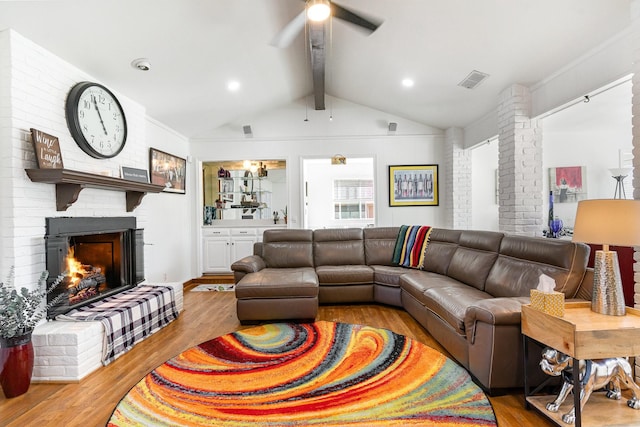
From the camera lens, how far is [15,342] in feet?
6.70

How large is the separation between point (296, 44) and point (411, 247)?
115 inches

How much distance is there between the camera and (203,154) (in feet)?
19.1

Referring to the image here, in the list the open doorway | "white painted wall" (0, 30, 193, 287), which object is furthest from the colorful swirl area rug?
the open doorway

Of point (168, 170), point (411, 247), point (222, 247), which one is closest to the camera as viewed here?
point (411, 247)

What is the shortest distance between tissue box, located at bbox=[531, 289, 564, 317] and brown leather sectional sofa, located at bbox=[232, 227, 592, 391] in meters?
0.21

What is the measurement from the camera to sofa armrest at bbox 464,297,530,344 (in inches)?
77.0

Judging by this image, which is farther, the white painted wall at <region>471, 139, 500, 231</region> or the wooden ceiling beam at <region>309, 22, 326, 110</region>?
the white painted wall at <region>471, 139, 500, 231</region>

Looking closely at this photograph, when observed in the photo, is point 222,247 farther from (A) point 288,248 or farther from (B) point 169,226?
(A) point 288,248

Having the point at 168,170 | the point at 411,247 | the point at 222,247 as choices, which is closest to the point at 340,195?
the point at 222,247

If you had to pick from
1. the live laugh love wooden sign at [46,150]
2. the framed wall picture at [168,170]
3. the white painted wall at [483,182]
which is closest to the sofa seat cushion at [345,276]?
the framed wall picture at [168,170]

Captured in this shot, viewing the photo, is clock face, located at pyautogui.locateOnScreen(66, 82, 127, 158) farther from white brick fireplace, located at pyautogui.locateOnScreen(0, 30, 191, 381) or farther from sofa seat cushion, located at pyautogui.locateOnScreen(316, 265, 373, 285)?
sofa seat cushion, located at pyautogui.locateOnScreen(316, 265, 373, 285)

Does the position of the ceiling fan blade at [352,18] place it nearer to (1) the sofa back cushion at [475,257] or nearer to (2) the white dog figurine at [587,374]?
(1) the sofa back cushion at [475,257]

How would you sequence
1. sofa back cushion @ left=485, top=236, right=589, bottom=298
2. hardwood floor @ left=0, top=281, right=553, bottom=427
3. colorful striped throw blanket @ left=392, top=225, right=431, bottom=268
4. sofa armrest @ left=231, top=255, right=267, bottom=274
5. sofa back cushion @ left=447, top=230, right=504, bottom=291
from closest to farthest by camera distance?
1. hardwood floor @ left=0, top=281, right=553, bottom=427
2. sofa back cushion @ left=485, top=236, right=589, bottom=298
3. sofa back cushion @ left=447, top=230, right=504, bottom=291
4. sofa armrest @ left=231, top=255, right=267, bottom=274
5. colorful striped throw blanket @ left=392, top=225, right=431, bottom=268

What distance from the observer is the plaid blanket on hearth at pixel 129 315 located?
2564 mm
